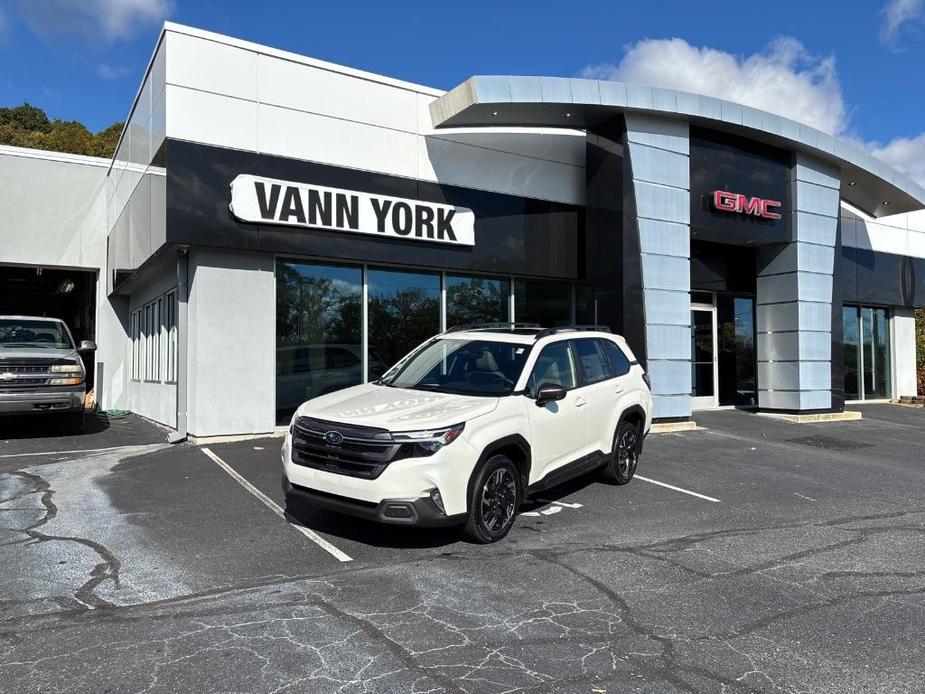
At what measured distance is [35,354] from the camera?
35.1ft

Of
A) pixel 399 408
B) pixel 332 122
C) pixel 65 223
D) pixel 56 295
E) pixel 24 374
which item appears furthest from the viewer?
pixel 56 295

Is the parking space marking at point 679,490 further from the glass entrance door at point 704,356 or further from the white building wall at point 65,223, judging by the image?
the white building wall at point 65,223

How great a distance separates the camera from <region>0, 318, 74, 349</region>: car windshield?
11406 mm

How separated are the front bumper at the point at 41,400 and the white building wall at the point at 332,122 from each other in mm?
4557

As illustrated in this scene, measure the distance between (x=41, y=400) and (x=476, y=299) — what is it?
7818 mm

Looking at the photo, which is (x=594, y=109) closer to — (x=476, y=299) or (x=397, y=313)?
(x=476, y=299)

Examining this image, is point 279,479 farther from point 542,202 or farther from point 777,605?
point 542,202

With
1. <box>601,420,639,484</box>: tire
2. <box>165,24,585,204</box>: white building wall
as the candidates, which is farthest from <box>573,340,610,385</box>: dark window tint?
<box>165,24,585,204</box>: white building wall

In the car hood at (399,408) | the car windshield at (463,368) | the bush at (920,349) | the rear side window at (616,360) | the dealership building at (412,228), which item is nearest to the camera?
the car hood at (399,408)

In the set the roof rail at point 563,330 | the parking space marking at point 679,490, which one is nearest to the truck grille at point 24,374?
the roof rail at point 563,330

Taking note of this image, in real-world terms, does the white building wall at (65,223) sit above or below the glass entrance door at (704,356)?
above

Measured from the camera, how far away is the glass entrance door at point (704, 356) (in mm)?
16531

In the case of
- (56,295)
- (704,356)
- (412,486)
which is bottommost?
(412,486)

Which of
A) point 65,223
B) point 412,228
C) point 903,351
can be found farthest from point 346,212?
point 903,351
